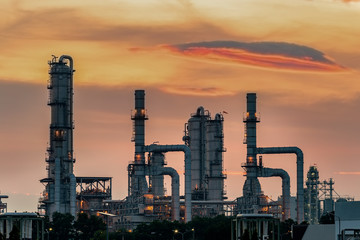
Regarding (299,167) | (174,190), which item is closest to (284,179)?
(299,167)

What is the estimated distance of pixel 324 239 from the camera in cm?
13788

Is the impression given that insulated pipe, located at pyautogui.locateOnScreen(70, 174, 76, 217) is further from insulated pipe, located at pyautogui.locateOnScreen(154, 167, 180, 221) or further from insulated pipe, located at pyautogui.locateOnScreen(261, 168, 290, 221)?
insulated pipe, located at pyautogui.locateOnScreen(261, 168, 290, 221)

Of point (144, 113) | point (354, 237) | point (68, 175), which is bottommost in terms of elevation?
point (354, 237)

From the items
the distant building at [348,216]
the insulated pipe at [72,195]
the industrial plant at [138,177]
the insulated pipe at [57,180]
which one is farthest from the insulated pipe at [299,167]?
the distant building at [348,216]

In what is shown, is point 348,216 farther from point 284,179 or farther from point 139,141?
point 284,179

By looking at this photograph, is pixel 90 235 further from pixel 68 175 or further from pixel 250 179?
pixel 250 179

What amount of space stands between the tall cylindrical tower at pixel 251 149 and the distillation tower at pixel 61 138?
32.6 meters

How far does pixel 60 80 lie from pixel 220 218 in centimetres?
3726

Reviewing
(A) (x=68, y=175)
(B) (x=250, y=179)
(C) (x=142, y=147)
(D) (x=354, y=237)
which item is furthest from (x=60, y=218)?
(D) (x=354, y=237)

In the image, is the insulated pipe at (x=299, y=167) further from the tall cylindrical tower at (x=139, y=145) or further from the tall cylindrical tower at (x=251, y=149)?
the tall cylindrical tower at (x=139, y=145)

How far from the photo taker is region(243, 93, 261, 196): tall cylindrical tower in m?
192

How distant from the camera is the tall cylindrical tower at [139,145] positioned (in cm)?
18832

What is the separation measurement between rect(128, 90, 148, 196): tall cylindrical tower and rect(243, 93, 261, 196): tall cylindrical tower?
62.3ft

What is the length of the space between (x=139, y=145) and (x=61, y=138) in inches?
618
